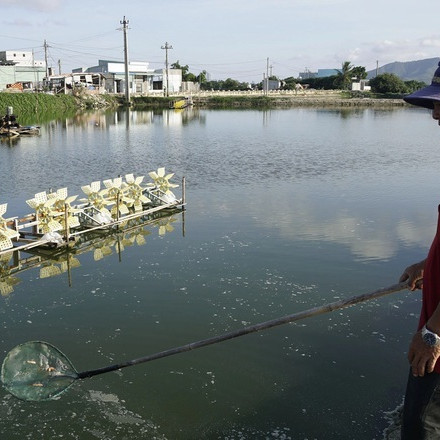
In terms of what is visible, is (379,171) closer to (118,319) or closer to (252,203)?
(252,203)

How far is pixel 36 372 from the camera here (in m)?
5.61

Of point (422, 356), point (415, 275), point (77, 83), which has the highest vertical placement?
point (77, 83)

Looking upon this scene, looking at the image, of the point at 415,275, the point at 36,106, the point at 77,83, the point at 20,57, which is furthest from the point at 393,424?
the point at 20,57

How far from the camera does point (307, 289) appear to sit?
10.6 m

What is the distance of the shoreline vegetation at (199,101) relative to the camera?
191 feet

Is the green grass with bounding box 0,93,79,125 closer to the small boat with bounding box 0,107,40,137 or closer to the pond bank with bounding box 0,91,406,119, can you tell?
the pond bank with bounding box 0,91,406,119

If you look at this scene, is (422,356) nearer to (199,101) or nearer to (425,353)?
(425,353)

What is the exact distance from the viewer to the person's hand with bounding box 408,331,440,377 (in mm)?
3152

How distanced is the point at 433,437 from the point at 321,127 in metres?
49.4

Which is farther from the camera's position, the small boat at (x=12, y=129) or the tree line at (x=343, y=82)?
the tree line at (x=343, y=82)

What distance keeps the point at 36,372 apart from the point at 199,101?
86636mm

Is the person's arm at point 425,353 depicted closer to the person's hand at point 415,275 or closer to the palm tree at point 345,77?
the person's hand at point 415,275

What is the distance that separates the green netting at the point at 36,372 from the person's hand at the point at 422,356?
377 cm

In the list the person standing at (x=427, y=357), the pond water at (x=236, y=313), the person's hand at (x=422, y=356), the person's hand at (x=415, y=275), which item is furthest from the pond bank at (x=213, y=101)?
the person's hand at (x=422, y=356)
